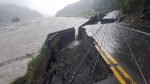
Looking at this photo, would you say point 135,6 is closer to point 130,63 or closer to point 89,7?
point 130,63

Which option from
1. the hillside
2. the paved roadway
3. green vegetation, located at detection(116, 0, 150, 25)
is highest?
the hillside

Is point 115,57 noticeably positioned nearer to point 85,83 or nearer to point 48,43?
point 85,83

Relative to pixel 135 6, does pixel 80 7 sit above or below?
above

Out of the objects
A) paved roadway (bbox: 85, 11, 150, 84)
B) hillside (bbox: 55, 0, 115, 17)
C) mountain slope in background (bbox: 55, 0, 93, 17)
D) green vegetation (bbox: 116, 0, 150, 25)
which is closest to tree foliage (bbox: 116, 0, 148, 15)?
green vegetation (bbox: 116, 0, 150, 25)

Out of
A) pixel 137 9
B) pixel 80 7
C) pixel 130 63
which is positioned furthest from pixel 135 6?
pixel 80 7

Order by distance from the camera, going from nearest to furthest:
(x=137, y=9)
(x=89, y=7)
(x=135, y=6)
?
(x=137, y=9) < (x=135, y=6) < (x=89, y=7)

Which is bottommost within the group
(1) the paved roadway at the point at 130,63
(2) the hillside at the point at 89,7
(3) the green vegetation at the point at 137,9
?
(1) the paved roadway at the point at 130,63

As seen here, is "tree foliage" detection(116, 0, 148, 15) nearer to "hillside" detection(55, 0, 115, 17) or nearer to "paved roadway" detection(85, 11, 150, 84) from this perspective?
"paved roadway" detection(85, 11, 150, 84)

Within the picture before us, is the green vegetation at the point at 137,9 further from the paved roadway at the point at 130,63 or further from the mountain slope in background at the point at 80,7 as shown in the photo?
the mountain slope in background at the point at 80,7

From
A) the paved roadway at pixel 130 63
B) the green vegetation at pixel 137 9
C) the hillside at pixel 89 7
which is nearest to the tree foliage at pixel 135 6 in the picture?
the green vegetation at pixel 137 9

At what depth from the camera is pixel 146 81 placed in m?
3.61

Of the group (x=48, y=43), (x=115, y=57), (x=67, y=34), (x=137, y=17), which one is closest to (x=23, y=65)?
(x=48, y=43)

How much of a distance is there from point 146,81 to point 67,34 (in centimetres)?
1379

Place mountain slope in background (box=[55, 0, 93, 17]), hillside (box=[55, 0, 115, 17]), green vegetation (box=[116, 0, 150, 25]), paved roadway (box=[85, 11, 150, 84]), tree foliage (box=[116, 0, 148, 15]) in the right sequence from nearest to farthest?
paved roadway (box=[85, 11, 150, 84]), green vegetation (box=[116, 0, 150, 25]), tree foliage (box=[116, 0, 148, 15]), hillside (box=[55, 0, 115, 17]), mountain slope in background (box=[55, 0, 93, 17])
